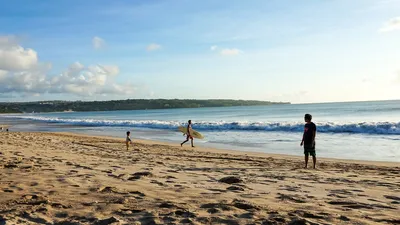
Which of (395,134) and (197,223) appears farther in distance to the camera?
(395,134)

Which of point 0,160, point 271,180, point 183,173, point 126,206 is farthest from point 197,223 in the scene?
point 0,160

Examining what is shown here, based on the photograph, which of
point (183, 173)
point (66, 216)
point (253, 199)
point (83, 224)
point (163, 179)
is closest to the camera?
point (83, 224)

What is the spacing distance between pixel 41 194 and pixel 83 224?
1.77 m

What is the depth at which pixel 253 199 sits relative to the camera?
5266 mm

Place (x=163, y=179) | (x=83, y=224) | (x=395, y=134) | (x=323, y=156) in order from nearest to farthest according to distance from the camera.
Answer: (x=83, y=224), (x=163, y=179), (x=323, y=156), (x=395, y=134)

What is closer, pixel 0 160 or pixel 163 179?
pixel 163 179

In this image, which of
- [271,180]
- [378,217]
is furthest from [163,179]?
[378,217]

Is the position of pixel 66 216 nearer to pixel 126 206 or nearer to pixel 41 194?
pixel 126 206

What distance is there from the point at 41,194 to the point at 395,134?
24.0m

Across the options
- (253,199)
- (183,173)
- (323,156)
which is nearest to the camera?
(253,199)

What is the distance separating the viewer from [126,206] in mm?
4738

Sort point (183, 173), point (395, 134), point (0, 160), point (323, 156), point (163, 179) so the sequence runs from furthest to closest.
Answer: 1. point (395, 134)
2. point (323, 156)
3. point (0, 160)
4. point (183, 173)
5. point (163, 179)

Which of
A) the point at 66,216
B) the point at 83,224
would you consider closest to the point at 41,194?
the point at 66,216

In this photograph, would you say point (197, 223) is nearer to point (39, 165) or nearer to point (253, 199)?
point (253, 199)
